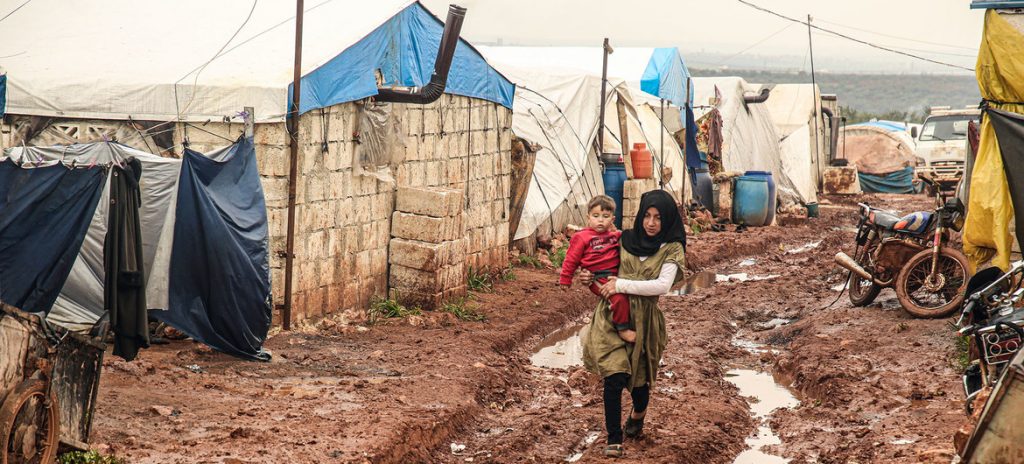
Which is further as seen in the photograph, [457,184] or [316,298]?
[457,184]

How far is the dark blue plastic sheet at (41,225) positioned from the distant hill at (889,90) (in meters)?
104

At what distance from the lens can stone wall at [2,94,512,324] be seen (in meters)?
9.02

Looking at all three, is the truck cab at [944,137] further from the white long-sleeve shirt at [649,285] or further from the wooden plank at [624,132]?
the white long-sleeve shirt at [649,285]

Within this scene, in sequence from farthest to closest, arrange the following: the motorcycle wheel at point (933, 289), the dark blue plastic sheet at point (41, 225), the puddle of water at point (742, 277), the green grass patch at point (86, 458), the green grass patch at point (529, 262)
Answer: the puddle of water at point (742, 277)
the green grass patch at point (529, 262)
the motorcycle wheel at point (933, 289)
the dark blue plastic sheet at point (41, 225)
the green grass patch at point (86, 458)

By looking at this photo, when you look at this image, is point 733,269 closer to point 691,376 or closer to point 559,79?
point 559,79

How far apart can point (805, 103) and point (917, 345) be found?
67.2 feet

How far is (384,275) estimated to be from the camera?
1089 centimetres

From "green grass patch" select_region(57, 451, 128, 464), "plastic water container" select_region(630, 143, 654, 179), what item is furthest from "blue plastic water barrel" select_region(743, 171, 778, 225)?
"green grass patch" select_region(57, 451, 128, 464)

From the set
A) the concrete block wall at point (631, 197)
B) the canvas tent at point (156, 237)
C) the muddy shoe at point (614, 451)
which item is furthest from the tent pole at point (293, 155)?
the concrete block wall at point (631, 197)

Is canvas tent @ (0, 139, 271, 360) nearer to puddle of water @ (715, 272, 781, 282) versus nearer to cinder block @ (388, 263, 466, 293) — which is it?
cinder block @ (388, 263, 466, 293)

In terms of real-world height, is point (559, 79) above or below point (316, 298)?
above

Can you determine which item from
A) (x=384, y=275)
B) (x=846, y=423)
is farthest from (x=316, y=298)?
(x=846, y=423)

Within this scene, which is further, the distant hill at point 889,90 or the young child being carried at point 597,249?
the distant hill at point 889,90

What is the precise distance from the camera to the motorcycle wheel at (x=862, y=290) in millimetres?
10961
